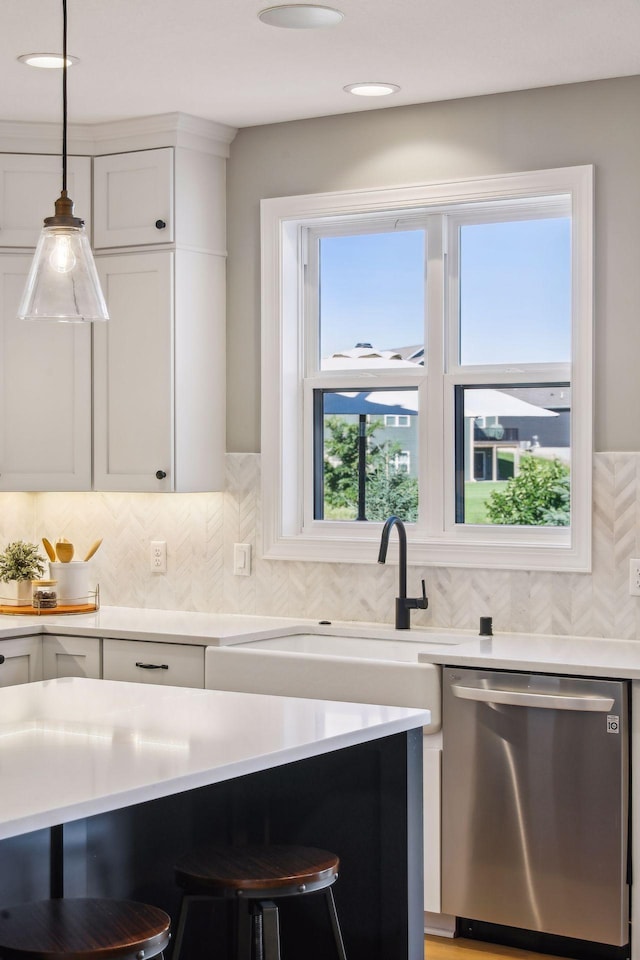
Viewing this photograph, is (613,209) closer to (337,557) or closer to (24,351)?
(337,557)

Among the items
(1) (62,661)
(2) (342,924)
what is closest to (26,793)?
(2) (342,924)

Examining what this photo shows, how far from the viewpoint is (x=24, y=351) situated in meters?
4.54

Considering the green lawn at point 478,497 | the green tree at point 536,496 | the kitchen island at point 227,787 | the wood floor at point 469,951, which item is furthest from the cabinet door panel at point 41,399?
the wood floor at point 469,951

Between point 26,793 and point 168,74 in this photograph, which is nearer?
point 26,793

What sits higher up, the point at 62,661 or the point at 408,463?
the point at 408,463

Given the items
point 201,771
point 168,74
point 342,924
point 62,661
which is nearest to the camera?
point 201,771

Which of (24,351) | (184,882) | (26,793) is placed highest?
(24,351)

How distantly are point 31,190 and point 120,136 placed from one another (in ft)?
1.24

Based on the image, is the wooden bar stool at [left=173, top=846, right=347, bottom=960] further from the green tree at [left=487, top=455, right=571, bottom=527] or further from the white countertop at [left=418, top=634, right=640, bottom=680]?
the green tree at [left=487, top=455, right=571, bottom=527]

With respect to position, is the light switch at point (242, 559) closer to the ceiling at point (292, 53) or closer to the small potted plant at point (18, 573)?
the small potted plant at point (18, 573)

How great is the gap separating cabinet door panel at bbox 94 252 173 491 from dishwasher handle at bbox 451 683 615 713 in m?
1.42

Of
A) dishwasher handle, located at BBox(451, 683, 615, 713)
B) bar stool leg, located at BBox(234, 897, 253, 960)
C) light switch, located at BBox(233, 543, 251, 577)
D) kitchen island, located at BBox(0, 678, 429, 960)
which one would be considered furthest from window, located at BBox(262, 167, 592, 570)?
bar stool leg, located at BBox(234, 897, 253, 960)

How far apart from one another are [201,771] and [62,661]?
7.23 feet

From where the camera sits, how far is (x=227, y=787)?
2.52m
